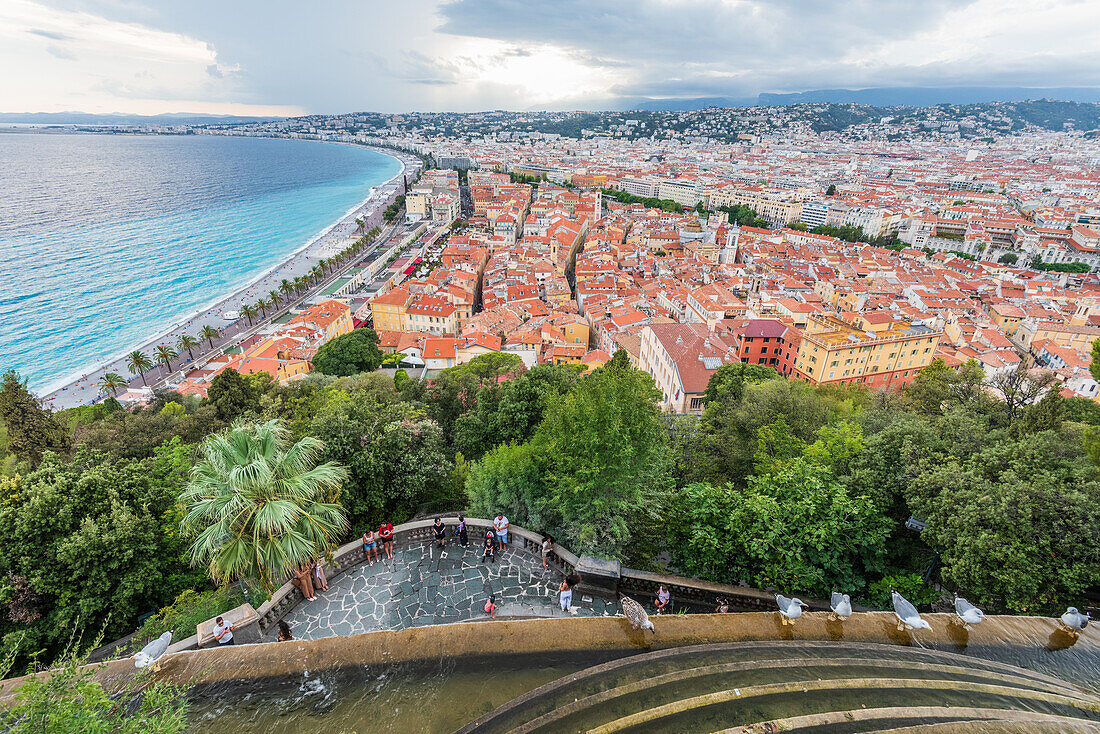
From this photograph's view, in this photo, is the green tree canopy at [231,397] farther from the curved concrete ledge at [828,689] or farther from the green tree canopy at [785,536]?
the curved concrete ledge at [828,689]

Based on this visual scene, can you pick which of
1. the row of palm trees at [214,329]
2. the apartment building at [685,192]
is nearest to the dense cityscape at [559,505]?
the row of palm trees at [214,329]

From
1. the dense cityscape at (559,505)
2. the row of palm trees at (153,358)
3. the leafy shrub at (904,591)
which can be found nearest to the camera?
the dense cityscape at (559,505)

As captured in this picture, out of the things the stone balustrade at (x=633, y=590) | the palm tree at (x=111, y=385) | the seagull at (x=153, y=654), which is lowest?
the palm tree at (x=111, y=385)

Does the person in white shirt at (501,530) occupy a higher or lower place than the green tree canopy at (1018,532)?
lower

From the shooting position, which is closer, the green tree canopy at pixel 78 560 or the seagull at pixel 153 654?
the seagull at pixel 153 654

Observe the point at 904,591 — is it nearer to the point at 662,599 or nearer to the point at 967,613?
the point at 967,613

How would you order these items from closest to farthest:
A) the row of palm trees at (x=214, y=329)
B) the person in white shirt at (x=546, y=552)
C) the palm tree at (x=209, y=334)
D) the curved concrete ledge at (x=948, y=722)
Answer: the curved concrete ledge at (x=948, y=722), the person in white shirt at (x=546, y=552), the row of palm trees at (x=214, y=329), the palm tree at (x=209, y=334)

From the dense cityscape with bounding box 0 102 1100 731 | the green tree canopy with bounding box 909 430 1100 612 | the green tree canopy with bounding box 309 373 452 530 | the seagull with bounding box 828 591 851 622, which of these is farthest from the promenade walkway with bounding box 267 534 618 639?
the green tree canopy with bounding box 909 430 1100 612
